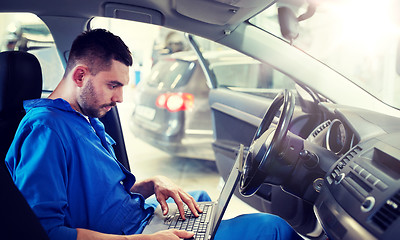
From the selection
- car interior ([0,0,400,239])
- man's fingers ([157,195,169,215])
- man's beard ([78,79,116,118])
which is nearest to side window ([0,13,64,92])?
car interior ([0,0,400,239])

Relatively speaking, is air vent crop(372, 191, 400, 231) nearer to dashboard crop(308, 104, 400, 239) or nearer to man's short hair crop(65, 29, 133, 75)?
dashboard crop(308, 104, 400, 239)

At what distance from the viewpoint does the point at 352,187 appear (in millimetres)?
1146

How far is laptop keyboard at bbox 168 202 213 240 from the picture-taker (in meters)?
1.31

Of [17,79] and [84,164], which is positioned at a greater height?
[17,79]

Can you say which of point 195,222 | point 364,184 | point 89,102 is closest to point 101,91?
point 89,102

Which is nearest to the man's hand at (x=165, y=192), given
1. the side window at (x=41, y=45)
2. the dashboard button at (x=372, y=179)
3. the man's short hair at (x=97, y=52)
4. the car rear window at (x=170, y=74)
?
the man's short hair at (x=97, y=52)

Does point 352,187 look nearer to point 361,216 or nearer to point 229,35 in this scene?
point 361,216

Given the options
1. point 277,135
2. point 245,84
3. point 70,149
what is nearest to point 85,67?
point 70,149

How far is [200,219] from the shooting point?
141cm

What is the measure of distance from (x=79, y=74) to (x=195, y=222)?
0.69 m

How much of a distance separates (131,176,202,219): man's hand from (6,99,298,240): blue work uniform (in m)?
0.08

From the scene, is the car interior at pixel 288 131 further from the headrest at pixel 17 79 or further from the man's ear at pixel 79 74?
the man's ear at pixel 79 74

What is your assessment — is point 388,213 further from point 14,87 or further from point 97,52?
point 14,87

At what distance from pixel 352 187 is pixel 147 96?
9.64 feet
